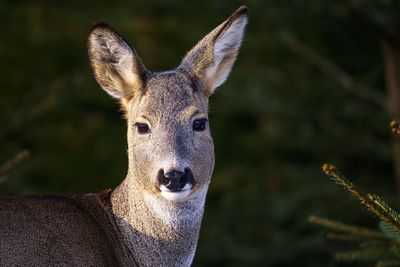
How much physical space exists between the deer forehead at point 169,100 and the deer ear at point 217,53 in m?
0.23

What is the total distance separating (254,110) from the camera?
16.4 meters

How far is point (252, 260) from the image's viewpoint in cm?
1370

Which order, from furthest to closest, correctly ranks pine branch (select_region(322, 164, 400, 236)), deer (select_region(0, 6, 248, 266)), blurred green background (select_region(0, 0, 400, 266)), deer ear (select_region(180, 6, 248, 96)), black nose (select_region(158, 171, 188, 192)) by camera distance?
blurred green background (select_region(0, 0, 400, 266))
deer ear (select_region(180, 6, 248, 96))
black nose (select_region(158, 171, 188, 192))
deer (select_region(0, 6, 248, 266))
pine branch (select_region(322, 164, 400, 236))

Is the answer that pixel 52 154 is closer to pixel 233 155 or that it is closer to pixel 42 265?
pixel 233 155

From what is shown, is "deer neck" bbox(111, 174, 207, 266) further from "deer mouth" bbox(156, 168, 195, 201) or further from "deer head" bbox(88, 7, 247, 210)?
"deer mouth" bbox(156, 168, 195, 201)

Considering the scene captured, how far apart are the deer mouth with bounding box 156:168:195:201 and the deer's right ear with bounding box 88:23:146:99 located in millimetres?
1022

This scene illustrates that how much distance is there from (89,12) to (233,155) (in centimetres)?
611

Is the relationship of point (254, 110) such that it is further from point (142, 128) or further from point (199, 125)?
point (142, 128)

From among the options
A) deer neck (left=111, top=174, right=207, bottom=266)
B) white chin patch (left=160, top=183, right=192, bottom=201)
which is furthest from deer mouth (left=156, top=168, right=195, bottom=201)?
deer neck (left=111, top=174, right=207, bottom=266)

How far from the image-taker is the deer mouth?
549 centimetres

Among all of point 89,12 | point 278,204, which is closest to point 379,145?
point 278,204

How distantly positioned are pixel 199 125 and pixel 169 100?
29 centimetres

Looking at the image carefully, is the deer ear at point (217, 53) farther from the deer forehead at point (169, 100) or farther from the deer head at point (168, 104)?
the deer forehead at point (169, 100)

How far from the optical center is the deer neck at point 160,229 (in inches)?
231
